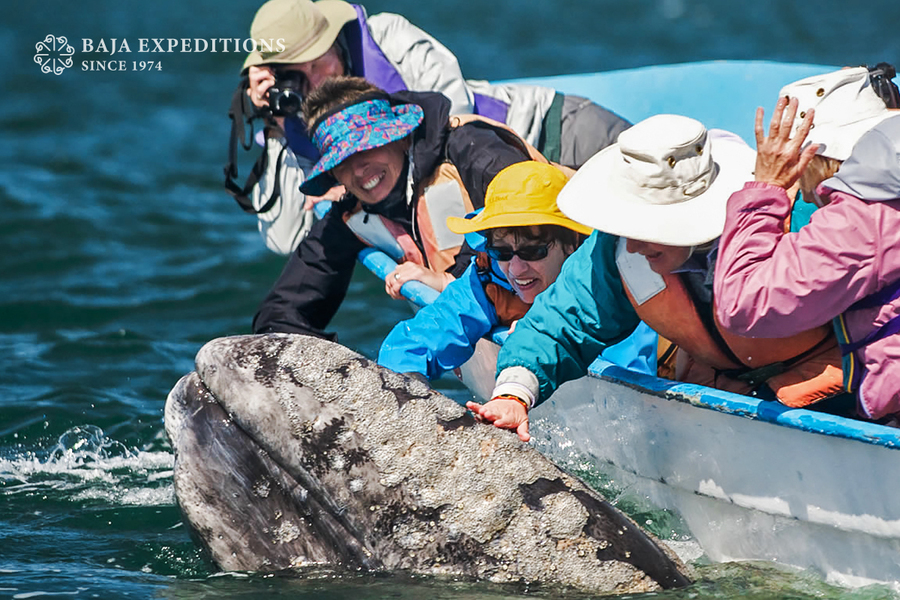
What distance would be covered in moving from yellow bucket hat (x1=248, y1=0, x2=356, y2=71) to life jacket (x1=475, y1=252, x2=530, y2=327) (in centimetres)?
238

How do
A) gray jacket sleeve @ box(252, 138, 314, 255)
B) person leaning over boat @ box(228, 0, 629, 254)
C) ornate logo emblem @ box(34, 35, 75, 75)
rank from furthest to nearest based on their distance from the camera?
ornate logo emblem @ box(34, 35, 75, 75) → gray jacket sleeve @ box(252, 138, 314, 255) → person leaning over boat @ box(228, 0, 629, 254)

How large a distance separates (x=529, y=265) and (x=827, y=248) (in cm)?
154

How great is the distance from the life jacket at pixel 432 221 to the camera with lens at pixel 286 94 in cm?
87

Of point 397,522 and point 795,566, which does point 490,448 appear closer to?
→ point 397,522

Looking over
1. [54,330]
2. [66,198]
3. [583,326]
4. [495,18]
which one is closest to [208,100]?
[66,198]

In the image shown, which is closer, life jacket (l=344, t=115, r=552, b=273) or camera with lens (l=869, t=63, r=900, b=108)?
camera with lens (l=869, t=63, r=900, b=108)

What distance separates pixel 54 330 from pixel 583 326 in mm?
5026

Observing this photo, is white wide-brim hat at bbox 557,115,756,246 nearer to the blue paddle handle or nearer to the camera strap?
the blue paddle handle

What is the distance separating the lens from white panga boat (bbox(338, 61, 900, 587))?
12.9 ft

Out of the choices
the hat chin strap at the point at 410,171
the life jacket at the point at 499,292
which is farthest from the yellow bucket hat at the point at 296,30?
the life jacket at the point at 499,292

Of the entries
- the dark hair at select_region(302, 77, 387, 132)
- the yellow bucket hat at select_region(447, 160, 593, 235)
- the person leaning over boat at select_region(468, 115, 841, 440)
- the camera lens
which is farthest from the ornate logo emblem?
the person leaning over boat at select_region(468, 115, 841, 440)

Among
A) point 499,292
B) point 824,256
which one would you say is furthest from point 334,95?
point 824,256

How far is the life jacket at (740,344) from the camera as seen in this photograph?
4094mm

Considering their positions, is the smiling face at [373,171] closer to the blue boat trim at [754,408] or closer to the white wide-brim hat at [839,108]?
the blue boat trim at [754,408]
